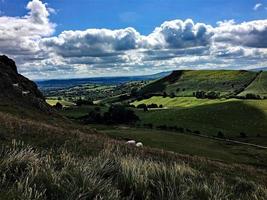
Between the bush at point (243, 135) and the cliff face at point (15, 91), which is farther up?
the cliff face at point (15, 91)

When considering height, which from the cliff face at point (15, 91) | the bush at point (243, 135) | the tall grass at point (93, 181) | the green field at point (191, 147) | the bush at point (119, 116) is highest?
the tall grass at point (93, 181)

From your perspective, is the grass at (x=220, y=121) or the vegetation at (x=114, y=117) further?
the vegetation at (x=114, y=117)

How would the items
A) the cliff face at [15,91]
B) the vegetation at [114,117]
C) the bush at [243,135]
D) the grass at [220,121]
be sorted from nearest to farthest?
the cliff face at [15,91]
the bush at [243,135]
the grass at [220,121]
the vegetation at [114,117]

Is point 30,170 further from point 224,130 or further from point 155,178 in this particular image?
point 224,130

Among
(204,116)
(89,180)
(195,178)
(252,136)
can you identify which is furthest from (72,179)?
(204,116)

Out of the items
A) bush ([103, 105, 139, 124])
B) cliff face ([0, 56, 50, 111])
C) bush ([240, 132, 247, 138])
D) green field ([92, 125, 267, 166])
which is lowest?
bush ([240, 132, 247, 138])

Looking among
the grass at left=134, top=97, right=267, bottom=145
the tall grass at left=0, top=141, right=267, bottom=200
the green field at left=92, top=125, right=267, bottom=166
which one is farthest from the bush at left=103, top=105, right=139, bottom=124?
the tall grass at left=0, top=141, right=267, bottom=200

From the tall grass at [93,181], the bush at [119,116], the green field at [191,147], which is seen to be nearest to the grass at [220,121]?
the bush at [119,116]

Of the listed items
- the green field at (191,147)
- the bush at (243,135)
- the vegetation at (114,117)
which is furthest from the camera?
the vegetation at (114,117)

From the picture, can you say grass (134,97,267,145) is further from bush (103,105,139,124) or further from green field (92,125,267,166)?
green field (92,125,267,166)

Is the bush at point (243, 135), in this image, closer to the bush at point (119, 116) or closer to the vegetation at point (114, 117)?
the vegetation at point (114, 117)

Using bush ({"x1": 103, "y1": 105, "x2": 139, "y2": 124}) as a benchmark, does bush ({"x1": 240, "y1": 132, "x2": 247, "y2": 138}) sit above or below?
below

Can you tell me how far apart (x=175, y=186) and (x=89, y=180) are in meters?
2.21

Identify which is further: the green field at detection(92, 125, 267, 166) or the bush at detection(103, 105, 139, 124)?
the bush at detection(103, 105, 139, 124)
